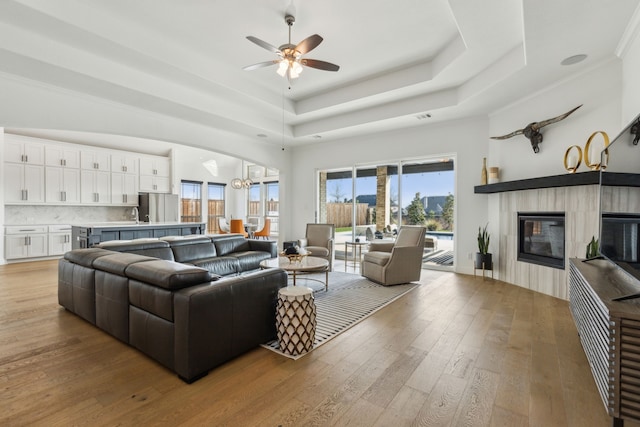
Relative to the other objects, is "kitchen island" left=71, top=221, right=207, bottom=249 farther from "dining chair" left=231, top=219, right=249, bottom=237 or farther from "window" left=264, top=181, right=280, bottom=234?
"window" left=264, top=181, right=280, bottom=234

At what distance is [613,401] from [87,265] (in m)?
4.03

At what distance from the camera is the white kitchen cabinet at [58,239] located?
692 centimetres

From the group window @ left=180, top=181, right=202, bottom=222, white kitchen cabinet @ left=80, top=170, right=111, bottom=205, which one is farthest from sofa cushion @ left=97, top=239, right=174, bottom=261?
window @ left=180, top=181, right=202, bottom=222

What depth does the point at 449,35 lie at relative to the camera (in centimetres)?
360

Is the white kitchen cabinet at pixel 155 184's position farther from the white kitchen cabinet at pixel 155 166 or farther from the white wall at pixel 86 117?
the white wall at pixel 86 117

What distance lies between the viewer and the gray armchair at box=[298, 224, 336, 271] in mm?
5298

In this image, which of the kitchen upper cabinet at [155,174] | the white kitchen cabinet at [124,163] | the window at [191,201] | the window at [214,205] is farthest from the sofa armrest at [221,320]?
the window at [214,205]

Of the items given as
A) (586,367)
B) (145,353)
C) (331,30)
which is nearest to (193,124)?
(331,30)

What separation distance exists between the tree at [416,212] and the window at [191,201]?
726 centimetres

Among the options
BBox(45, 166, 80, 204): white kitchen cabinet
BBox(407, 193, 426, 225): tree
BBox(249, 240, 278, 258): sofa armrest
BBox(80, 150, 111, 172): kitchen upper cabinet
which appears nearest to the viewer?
BBox(249, 240, 278, 258): sofa armrest

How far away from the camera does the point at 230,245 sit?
5160 mm

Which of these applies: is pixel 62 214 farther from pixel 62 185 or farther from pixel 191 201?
pixel 191 201

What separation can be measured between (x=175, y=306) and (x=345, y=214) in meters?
5.45

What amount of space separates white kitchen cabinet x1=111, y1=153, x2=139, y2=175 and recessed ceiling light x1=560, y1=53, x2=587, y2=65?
946 cm
